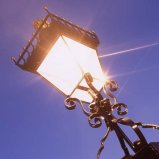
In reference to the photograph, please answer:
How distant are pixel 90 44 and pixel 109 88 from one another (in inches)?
24.6

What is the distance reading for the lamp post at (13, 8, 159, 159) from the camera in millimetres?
3449

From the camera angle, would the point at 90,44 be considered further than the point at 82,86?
Yes

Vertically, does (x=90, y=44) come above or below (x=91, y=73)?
above

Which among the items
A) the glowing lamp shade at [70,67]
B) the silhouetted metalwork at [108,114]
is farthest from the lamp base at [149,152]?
the glowing lamp shade at [70,67]

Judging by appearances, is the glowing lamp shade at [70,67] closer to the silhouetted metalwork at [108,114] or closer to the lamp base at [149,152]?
the silhouetted metalwork at [108,114]

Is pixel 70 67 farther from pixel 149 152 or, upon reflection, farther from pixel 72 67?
pixel 149 152

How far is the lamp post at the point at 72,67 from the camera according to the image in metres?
3.45

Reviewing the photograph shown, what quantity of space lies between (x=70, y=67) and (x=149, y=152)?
160 centimetres

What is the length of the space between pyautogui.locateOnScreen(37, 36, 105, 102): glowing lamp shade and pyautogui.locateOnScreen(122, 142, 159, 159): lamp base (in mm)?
1352

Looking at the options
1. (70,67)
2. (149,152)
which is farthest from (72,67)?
(149,152)

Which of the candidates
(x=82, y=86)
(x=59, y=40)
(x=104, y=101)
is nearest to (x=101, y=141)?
(x=104, y=101)

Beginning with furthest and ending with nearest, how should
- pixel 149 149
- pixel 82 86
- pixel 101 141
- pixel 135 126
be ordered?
1. pixel 82 86
2. pixel 101 141
3. pixel 135 126
4. pixel 149 149

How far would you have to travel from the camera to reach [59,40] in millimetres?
3646

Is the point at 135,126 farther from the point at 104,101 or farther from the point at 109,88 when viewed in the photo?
the point at 109,88
